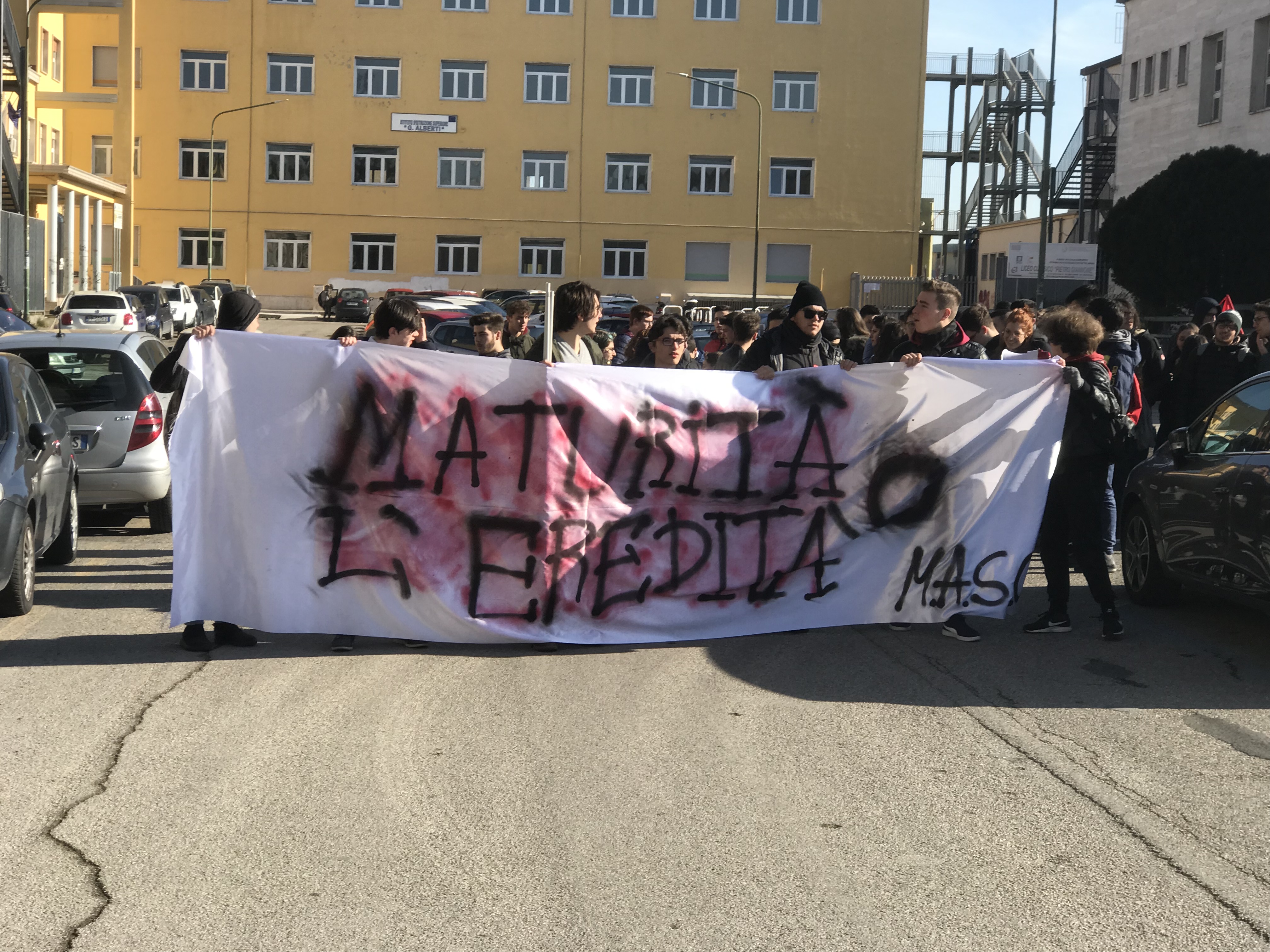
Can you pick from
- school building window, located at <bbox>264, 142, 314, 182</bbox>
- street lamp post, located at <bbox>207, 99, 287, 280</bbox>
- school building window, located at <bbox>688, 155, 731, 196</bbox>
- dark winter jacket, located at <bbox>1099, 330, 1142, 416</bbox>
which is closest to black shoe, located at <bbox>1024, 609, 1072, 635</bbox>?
dark winter jacket, located at <bbox>1099, 330, 1142, 416</bbox>

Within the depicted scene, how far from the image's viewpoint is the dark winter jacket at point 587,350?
8.85 metres

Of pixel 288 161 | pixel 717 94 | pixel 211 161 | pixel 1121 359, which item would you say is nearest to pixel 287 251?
pixel 288 161

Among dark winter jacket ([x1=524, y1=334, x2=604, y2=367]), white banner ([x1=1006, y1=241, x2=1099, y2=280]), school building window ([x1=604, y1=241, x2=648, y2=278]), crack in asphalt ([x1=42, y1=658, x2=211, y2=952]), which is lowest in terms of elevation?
crack in asphalt ([x1=42, y1=658, x2=211, y2=952])

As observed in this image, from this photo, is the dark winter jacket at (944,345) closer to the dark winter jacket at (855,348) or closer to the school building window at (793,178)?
the dark winter jacket at (855,348)

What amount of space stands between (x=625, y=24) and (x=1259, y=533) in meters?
61.0

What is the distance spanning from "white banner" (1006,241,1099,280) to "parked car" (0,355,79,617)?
35334 millimetres

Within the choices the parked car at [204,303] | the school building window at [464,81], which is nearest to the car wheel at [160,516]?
the parked car at [204,303]

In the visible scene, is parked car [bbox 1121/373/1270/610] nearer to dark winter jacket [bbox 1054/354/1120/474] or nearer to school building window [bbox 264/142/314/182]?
dark winter jacket [bbox 1054/354/1120/474]

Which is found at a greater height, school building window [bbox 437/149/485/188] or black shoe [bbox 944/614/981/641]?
school building window [bbox 437/149/485/188]

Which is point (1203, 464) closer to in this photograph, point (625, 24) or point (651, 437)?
point (651, 437)

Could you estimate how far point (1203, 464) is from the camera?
8602 mm

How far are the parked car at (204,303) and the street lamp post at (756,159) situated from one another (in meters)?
19.3

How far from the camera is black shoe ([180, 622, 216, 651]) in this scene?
764 centimetres

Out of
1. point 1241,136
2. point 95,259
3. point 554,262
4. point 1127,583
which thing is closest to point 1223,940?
point 1127,583
